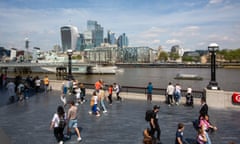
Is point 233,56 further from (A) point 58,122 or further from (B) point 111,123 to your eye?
(A) point 58,122

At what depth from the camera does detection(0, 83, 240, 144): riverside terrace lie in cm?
1062

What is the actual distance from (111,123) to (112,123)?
0.16 feet

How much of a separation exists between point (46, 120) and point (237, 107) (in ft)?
39.1

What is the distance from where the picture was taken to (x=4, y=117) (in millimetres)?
14648

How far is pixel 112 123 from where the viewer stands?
13195 millimetres

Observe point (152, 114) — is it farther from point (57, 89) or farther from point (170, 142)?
point (57, 89)

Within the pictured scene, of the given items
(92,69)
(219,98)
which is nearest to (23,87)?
(219,98)

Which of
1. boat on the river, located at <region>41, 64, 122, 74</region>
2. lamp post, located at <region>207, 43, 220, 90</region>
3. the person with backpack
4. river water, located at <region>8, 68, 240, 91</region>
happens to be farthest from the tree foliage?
the person with backpack

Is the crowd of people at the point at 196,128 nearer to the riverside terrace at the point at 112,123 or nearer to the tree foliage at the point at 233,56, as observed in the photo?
the riverside terrace at the point at 112,123

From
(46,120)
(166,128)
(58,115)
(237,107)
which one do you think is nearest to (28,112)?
(46,120)

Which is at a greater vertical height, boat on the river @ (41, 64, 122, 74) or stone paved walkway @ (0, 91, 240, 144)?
boat on the river @ (41, 64, 122, 74)

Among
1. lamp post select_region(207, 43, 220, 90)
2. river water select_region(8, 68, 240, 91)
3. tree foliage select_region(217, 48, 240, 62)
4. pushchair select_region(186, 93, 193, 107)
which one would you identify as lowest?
river water select_region(8, 68, 240, 91)

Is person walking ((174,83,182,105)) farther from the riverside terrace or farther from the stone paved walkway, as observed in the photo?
the stone paved walkway

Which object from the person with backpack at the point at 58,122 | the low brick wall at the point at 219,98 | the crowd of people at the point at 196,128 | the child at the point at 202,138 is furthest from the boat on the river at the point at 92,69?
the child at the point at 202,138
